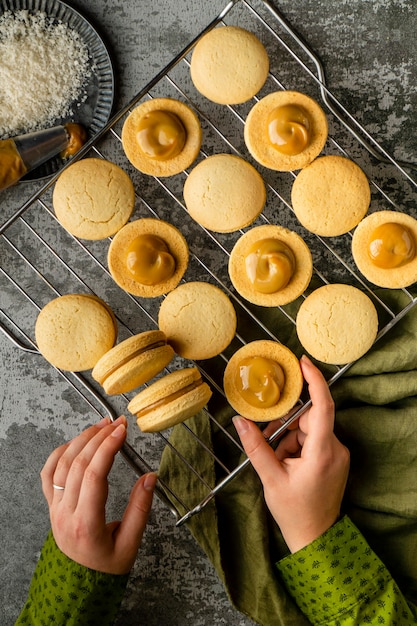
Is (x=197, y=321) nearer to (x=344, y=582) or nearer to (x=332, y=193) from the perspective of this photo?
(x=332, y=193)

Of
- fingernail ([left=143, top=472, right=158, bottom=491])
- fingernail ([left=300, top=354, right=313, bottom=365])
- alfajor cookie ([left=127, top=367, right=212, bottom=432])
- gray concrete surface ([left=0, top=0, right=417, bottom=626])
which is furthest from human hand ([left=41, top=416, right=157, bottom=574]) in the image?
fingernail ([left=300, top=354, right=313, bottom=365])

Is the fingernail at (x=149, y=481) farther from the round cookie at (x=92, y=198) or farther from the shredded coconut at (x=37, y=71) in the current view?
the shredded coconut at (x=37, y=71)

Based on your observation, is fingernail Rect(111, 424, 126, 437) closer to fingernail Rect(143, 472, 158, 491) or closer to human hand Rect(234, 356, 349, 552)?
fingernail Rect(143, 472, 158, 491)

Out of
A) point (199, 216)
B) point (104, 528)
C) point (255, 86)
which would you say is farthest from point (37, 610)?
point (255, 86)

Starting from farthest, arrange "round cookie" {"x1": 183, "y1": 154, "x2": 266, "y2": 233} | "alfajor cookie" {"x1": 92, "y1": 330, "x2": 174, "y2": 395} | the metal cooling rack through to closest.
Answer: the metal cooling rack
"round cookie" {"x1": 183, "y1": 154, "x2": 266, "y2": 233}
"alfajor cookie" {"x1": 92, "y1": 330, "x2": 174, "y2": 395}

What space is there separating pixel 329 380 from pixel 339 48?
0.84m

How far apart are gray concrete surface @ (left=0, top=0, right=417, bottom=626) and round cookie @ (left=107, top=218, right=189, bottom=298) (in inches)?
13.7

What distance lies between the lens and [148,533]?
1.57 metres

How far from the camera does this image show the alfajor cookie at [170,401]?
1.25 meters

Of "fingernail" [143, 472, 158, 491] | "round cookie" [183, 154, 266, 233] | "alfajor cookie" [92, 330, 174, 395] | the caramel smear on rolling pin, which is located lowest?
"fingernail" [143, 472, 158, 491]

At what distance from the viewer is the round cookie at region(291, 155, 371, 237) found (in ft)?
4.42

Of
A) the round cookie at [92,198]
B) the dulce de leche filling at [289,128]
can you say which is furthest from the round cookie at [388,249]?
the round cookie at [92,198]

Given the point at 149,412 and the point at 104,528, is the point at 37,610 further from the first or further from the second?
the point at 149,412

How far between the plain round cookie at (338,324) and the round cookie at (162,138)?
43cm
